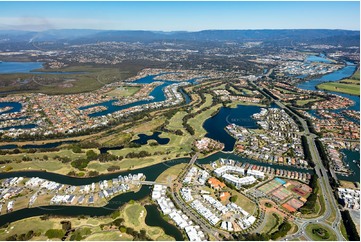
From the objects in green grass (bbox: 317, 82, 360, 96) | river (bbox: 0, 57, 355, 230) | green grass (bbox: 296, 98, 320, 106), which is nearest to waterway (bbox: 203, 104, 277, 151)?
river (bbox: 0, 57, 355, 230)

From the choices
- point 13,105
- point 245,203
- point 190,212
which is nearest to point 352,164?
point 245,203

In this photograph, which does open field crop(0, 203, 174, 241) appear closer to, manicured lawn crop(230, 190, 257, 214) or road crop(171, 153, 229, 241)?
road crop(171, 153, 229, 241)

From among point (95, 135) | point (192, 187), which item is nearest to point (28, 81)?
point (95, 135)

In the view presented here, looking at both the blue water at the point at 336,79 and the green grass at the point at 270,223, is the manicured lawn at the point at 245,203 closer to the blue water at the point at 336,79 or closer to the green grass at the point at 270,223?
the green grass at the point at 270,223

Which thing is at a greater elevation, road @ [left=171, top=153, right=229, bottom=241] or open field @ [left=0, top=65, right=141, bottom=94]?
road @ [left=171, top=153, right=229, bottom=241]

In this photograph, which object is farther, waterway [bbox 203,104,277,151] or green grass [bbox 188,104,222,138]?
green grass [bbox 188,104,222,138]

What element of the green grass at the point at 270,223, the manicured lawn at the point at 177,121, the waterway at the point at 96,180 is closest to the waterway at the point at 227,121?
the manicured lawn at the point at 177,121

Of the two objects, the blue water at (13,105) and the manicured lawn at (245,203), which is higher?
the manicured lawn at (245,203)

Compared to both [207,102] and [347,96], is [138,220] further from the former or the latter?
[347,96]

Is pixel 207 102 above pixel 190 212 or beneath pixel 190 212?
beneath
